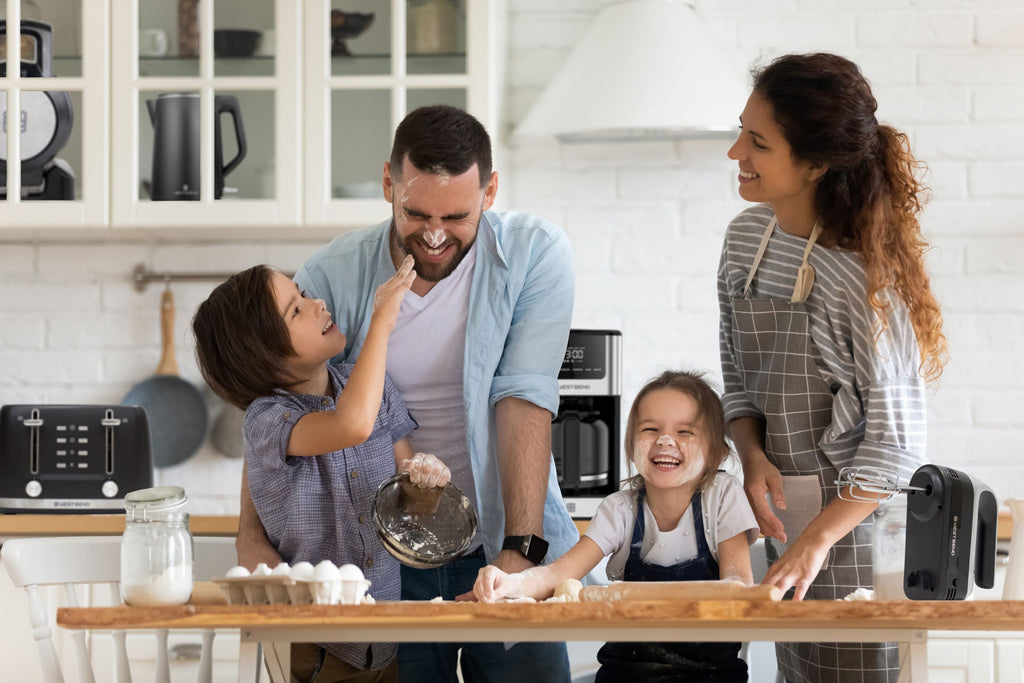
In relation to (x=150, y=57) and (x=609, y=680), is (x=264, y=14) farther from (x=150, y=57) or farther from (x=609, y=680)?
(x=609, y=680)

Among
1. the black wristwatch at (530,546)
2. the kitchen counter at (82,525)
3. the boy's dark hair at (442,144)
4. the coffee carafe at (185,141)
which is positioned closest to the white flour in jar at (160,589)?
the black wristwatch at (530,546)

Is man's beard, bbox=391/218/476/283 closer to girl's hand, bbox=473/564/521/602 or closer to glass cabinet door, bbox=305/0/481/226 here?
girl's hand, bbox=473/564/521/602

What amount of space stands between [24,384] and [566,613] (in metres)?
2.44

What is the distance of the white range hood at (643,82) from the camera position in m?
2.55

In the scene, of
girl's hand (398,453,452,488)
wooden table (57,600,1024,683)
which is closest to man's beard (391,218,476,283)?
girl's hand (398,453,452,488)

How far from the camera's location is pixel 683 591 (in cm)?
115

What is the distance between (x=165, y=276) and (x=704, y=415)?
1910 millimetres

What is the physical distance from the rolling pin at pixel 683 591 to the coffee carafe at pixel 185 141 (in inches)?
72.6

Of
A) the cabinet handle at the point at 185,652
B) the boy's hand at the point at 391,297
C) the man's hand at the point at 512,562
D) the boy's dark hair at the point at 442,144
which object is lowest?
the cabinet handle at the point at 185,652

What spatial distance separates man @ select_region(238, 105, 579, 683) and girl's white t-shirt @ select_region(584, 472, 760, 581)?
100mm

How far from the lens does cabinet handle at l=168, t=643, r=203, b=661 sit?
254cm

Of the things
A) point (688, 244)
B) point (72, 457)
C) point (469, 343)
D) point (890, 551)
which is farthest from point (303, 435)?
point (688, 244)

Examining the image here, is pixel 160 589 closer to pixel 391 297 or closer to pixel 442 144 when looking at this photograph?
pixel 391 297

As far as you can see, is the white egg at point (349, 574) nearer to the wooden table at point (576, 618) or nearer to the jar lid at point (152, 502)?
the wooden table at point (576, 618)
